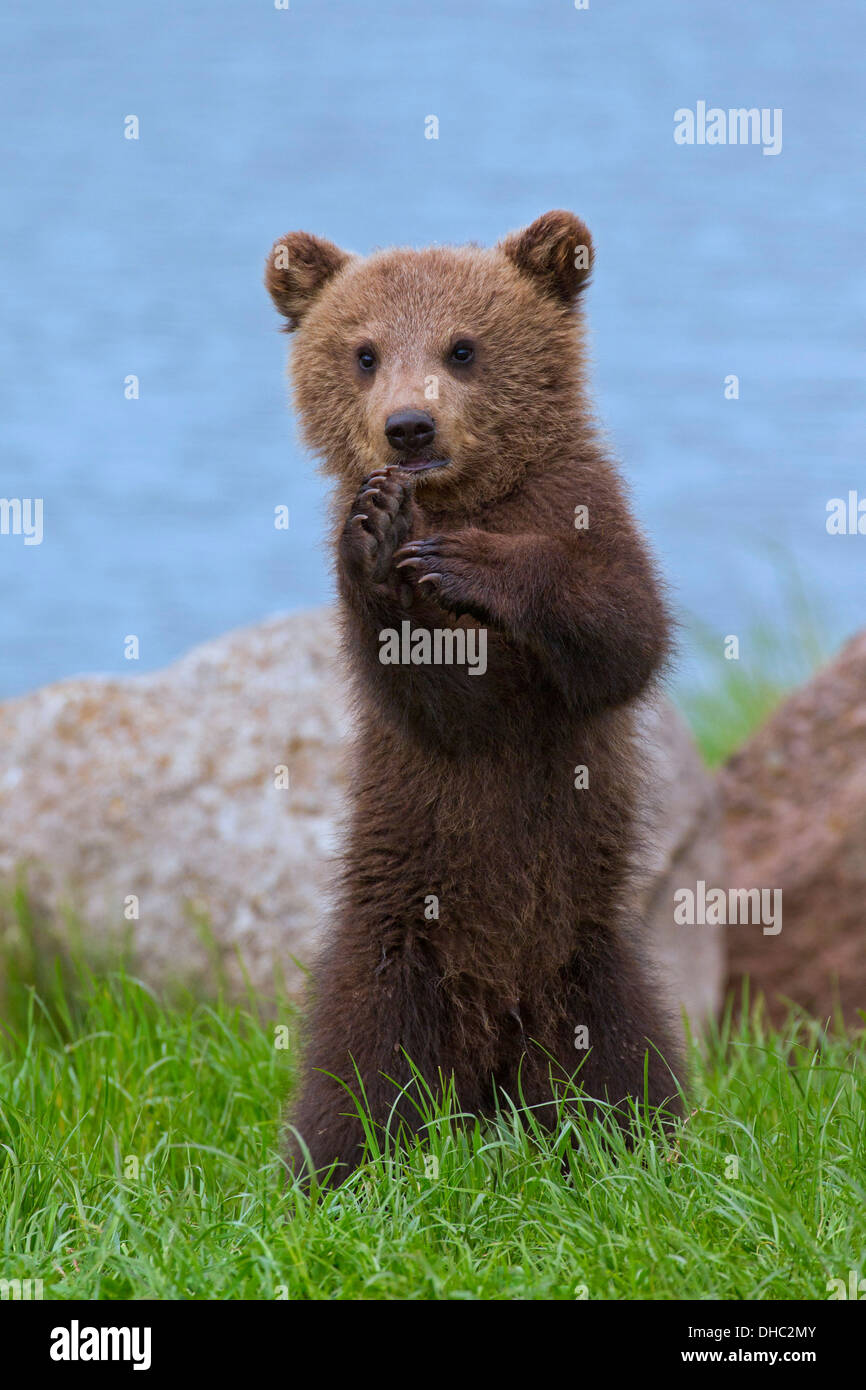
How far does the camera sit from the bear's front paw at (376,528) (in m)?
4.60

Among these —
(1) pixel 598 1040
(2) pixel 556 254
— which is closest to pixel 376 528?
(2) pixel 556 254

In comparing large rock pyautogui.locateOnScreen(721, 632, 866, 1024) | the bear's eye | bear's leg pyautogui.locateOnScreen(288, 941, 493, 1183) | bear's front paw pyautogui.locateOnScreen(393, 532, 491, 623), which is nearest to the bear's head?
Answer: the bear's eye

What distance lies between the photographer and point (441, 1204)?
427 centimetres

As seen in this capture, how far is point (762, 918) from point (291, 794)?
7.39 feet

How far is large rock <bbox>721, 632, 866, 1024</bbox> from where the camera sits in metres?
7.64

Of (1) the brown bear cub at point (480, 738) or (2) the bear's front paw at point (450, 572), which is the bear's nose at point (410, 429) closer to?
(1) the brown bear cub at point (480, 738)

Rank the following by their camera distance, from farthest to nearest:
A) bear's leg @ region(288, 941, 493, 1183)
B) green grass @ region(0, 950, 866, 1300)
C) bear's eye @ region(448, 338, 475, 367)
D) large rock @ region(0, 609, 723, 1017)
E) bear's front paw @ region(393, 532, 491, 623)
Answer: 1. large rock @ region(0, 609, 723, 1017)
2. bear's eye @ region(448, 338, 475, 367)
3. bear's leg @ region(288, 941, 493, 1183)
4. bear's front paw @ region(393, 532, 491, 623)
5. green grass @ region(0, 950, 866, 1300)

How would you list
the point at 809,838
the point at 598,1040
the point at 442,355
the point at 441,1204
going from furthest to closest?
the point at 809,838
the point at 442,355
the point at 598,1040
the point at 441,1204

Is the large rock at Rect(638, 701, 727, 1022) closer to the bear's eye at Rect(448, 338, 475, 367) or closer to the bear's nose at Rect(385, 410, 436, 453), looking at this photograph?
the bear's eye at Rect(448, 338, 475, 367)

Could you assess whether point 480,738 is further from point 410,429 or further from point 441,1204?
point 441,1204

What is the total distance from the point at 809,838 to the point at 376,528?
393 cm

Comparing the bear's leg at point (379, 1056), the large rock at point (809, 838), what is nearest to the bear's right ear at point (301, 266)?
the bear's leg at point (379, 1056)

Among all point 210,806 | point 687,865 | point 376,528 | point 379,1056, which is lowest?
point 379,1056
